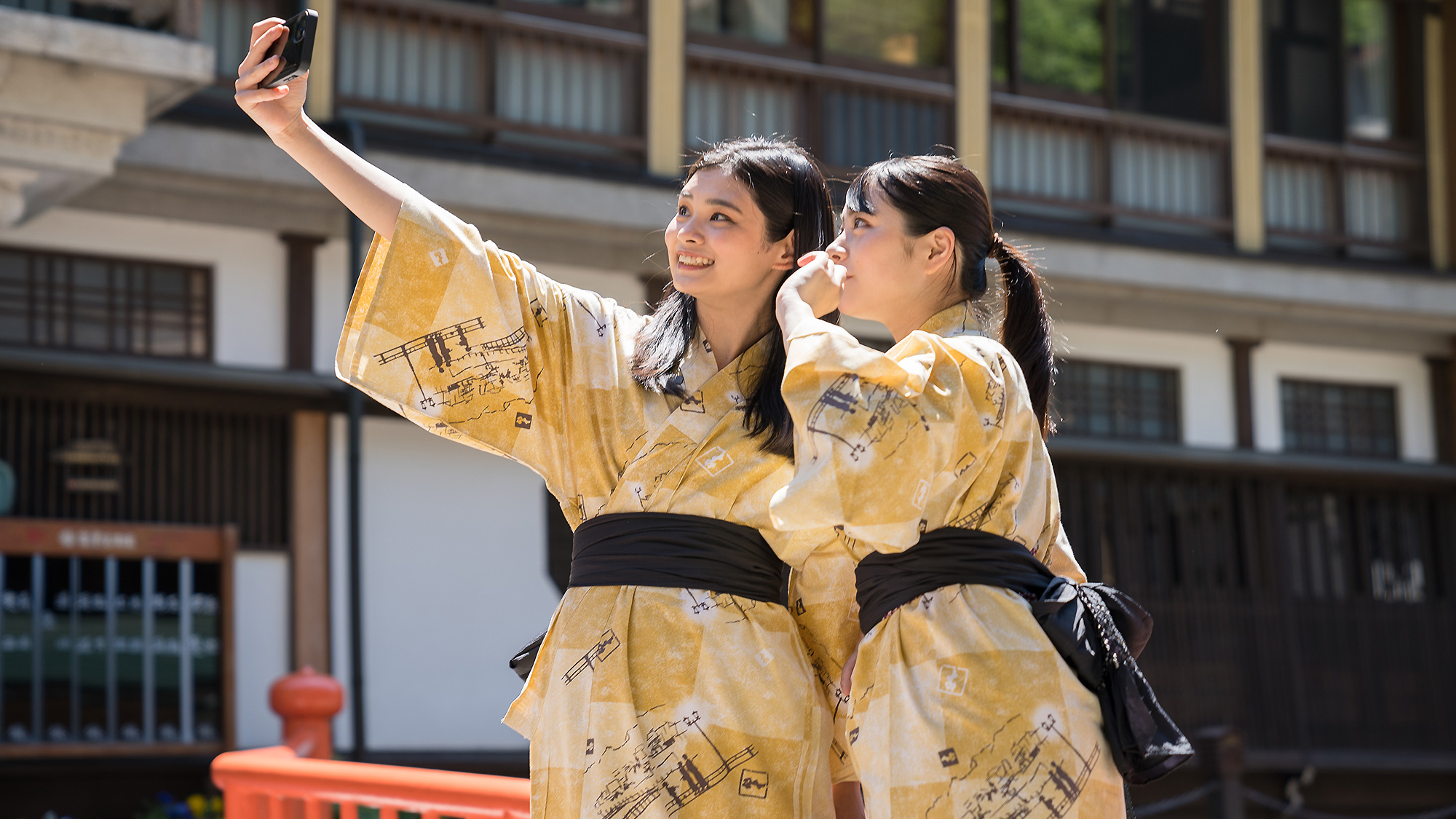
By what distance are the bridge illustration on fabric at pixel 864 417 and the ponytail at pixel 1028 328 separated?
0.43 m

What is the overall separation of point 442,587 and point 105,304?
7.88ft

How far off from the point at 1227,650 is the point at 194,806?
6989 mm

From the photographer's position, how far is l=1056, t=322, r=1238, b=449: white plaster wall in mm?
10867

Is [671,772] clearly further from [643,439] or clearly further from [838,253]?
[838,253]

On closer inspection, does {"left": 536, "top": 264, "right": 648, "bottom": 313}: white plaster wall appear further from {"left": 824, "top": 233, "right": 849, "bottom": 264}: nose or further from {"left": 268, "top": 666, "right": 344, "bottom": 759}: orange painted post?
{"left": 824, "top": 233, "right": 849, "bottom": 264}: nose

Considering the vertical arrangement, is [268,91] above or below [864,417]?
above

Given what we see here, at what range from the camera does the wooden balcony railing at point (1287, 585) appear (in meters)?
10.4

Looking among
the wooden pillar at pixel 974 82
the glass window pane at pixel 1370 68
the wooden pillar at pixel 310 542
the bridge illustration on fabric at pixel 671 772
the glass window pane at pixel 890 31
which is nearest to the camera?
the bridge illustration on fabric at pixel 671 772

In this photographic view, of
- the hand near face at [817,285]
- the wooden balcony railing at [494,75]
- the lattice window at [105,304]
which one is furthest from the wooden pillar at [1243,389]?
the hand near face at [817,285]

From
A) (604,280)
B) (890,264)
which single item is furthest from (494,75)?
(890,264)

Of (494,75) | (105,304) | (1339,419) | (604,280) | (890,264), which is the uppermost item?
(494,75)

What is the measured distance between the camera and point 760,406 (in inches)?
104

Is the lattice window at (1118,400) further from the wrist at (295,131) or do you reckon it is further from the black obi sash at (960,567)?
the wrist at (295,131)

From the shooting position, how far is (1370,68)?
479 inches
